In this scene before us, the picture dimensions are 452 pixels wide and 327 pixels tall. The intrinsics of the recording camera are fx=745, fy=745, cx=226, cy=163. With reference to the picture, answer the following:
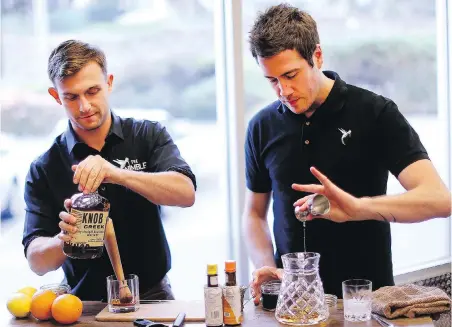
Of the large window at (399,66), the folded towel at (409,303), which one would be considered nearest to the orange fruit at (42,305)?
the folded towel at (409,303)

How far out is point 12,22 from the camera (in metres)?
3.21

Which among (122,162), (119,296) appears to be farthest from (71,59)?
(119,296)

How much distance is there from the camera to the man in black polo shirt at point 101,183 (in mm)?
2502

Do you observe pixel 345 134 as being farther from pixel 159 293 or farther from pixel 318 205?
pixel 159 293

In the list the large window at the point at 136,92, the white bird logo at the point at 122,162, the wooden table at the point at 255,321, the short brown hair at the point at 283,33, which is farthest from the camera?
the large window at the point at 136,92

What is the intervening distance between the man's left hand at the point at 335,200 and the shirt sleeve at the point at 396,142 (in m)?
0.31

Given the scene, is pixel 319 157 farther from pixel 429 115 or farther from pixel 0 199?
pixel 429 115

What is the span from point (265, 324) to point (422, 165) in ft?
2.40

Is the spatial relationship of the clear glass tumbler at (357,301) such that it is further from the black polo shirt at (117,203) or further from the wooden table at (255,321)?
the black polo shirt at (117,203)

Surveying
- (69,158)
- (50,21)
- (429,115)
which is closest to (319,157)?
(69,158)

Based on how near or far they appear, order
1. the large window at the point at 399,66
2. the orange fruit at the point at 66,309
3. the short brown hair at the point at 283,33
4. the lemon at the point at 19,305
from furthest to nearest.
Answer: the large window at the point at 399,66 < the short brown hair at the point at 283,33 < the lemon at the point at 19,305 < the orange fruit at the point at 66,309

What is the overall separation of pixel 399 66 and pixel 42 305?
255 centimetres

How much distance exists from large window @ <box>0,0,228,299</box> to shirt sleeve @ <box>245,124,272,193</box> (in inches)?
34.9

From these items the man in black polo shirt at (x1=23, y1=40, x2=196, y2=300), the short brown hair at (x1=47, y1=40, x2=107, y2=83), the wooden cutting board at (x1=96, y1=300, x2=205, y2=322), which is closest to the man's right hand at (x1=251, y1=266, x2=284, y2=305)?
the wooden cutting board at (x1=96, y1=300, x2=205, y2=322)
